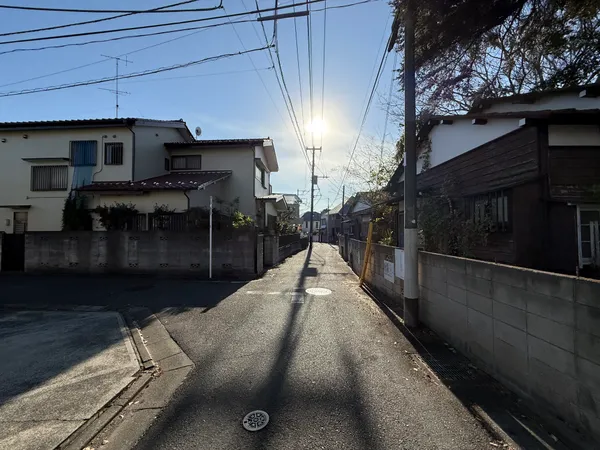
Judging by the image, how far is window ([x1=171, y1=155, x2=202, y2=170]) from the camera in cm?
1850

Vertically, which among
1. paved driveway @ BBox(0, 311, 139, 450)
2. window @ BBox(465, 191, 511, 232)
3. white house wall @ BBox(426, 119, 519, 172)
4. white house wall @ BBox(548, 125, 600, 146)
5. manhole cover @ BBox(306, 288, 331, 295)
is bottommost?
paved driveway @ BBox(0, 311, 139, 450)

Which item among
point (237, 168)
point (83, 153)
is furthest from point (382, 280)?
point (83, 153)

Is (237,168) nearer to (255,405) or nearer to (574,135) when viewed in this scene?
(574,135)

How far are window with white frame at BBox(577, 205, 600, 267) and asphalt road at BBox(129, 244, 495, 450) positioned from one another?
401 cm

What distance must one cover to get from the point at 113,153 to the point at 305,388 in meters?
16.6

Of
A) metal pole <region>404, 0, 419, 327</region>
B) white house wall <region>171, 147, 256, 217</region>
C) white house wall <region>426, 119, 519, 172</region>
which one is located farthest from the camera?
white house wall <region>171, 147, 256, 217</region>

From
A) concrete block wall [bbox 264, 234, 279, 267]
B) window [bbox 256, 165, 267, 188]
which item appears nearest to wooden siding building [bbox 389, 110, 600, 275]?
concrete block wall [bbox 264, 234, 279, 267]

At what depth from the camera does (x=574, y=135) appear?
629cm

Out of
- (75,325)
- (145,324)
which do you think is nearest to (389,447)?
(145,324)

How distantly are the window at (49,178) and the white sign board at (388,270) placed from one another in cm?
1609

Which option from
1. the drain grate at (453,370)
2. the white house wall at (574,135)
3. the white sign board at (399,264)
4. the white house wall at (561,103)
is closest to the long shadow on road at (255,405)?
the drain grate at (453,370)

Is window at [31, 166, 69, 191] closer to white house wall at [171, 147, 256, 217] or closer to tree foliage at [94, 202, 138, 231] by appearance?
tree foliage at [94, 202, 138, 231]

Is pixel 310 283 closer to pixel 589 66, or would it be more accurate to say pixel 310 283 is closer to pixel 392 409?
pixel 392 409

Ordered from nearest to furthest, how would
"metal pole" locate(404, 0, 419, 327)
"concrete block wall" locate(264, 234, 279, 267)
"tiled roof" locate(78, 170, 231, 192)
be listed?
"metal pole" locate(404, 0, 419, 327)
"tiled roof" locate(78, 170, 231, 192)
"concrete block wall" locate(264, 234, 279, 267)
